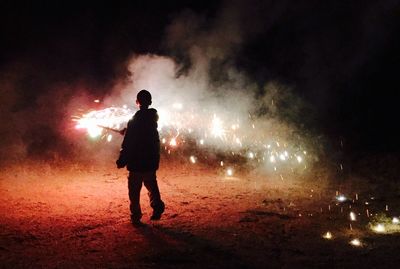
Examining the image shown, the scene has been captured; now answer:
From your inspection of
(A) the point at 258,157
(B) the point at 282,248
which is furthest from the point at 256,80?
(B) the point at 282,248

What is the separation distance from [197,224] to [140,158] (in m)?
1.43

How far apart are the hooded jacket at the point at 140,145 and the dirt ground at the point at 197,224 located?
976 millimetres

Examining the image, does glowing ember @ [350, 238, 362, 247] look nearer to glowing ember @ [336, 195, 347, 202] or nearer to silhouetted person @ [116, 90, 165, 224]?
glowing ember @ [336, 195, 347, 202]

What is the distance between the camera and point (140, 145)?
6.10 meters

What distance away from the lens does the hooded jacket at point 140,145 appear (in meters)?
6.05

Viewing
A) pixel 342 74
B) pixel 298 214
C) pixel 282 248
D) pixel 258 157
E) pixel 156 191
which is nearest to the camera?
pixel 282 248

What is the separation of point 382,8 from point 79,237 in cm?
1297

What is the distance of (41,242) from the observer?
5.20 metres

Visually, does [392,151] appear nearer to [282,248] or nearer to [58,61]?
[282,248]

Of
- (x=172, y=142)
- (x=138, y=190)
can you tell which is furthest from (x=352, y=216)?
(x=172, y=142)

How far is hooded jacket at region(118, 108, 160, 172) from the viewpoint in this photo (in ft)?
19.9

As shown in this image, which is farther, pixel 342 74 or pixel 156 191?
pixel 342 74

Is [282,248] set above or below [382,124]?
below

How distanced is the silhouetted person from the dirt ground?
33 cm
